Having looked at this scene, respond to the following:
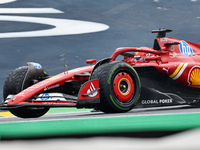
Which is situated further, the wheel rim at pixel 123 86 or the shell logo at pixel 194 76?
the shell logo at pixel 194 76

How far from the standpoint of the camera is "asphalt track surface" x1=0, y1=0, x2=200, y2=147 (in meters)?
13.4

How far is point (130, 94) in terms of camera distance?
5.72m

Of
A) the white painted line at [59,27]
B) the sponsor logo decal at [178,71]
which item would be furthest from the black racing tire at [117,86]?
the white painted line at [59,27]

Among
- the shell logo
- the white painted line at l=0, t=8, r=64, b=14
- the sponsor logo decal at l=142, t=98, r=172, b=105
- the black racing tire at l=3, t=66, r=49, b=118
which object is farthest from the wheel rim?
the white painted line at l=0, t=8, r=64, b=14

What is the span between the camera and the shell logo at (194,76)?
6801 mm

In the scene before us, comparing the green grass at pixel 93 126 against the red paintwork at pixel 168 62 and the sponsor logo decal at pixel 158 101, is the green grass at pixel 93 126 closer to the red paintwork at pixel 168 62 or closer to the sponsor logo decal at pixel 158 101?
the red paintwork at pixel 168 62

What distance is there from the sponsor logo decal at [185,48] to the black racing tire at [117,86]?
1937 mm

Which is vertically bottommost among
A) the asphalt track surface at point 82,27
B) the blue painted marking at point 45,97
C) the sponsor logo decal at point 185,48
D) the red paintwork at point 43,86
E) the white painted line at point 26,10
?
the blue painted marking at point 45,97

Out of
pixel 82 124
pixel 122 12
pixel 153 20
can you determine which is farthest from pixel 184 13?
pixel 82 124

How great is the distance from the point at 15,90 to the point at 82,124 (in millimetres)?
3123

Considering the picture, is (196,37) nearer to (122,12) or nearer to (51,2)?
(122,12)

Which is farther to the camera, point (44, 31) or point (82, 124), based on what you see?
point (44, 31)

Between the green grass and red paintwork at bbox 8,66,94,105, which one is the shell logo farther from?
the green grass

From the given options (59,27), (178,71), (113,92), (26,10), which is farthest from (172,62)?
(26,10)
